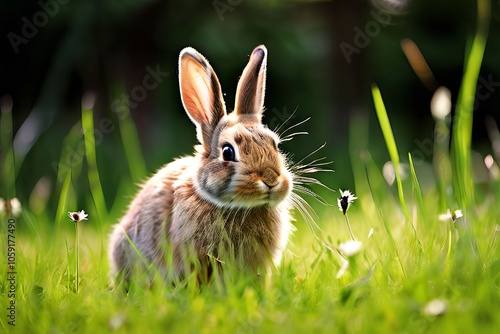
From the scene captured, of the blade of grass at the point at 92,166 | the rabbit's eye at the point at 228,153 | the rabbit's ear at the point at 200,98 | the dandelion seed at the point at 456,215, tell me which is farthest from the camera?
the blade of grass at the point at 92,166

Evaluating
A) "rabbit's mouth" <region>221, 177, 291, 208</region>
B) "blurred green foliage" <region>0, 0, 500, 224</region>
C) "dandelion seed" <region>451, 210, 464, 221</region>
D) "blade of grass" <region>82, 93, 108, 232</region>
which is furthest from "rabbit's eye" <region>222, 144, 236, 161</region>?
"blurred green foliage" <region>0, 0, 500, 224</region>

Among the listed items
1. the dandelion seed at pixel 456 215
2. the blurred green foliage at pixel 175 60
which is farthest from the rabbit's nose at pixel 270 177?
the blurred green foliage at pixel 175 60

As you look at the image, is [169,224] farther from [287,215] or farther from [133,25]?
[133,25]

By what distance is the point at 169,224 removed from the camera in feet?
11.1

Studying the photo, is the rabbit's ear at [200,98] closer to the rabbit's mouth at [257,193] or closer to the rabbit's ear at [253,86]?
the rabbit's ear at [253,86]

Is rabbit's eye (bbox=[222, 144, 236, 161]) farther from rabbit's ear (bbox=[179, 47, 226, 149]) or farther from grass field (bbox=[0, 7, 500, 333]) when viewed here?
grass field (bbox=[0, 7, 500, 333])

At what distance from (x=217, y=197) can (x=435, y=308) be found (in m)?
1.31

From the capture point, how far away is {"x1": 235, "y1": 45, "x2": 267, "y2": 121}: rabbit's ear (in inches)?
136

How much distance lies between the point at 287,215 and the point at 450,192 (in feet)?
3.02

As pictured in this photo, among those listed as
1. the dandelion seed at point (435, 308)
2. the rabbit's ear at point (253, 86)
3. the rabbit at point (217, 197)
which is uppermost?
the rabbit's ear at point (253, 86)

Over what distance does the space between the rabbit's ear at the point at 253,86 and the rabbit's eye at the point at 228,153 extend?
0.37 m

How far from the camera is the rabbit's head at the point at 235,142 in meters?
3.12

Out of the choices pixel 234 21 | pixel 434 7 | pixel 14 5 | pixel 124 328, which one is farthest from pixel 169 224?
pixel 434 7

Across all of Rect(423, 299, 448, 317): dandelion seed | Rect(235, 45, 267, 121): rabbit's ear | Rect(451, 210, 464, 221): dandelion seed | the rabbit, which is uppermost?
Rect(235, 45, 267, 121): rabbit's ear
